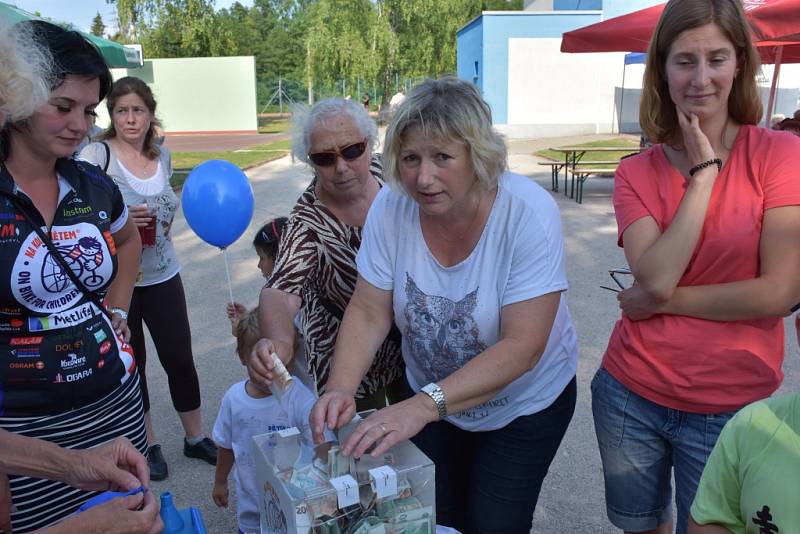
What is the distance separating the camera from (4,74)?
1.81 m

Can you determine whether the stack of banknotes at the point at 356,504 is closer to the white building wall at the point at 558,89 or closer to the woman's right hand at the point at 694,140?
the woman's right hand at the point at 694,140

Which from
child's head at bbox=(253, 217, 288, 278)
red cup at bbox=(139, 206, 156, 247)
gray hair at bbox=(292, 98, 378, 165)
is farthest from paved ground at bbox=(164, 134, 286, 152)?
gray hair at bbox=(292, 98, 378, 165)

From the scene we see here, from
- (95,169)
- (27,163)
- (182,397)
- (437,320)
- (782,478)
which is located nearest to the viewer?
(782,478)

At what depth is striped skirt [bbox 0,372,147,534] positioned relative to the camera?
2.05m

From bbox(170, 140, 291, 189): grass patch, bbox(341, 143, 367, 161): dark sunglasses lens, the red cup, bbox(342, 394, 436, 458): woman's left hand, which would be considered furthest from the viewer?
bbox(170, 140, 291, 189): grass patch

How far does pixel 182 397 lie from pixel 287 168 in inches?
497

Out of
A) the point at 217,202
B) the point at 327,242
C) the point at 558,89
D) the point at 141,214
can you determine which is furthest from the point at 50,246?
the point at 558,89

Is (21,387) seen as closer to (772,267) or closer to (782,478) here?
(782,478)

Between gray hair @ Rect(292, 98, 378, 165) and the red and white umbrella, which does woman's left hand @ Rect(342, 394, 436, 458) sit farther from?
the red and white umbrella

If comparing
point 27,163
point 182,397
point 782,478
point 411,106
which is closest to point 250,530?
point 182,397

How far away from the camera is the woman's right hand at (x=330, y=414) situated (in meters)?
1.67

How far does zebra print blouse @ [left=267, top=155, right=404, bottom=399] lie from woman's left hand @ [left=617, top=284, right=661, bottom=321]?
2.88 ft

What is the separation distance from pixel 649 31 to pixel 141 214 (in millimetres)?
7214

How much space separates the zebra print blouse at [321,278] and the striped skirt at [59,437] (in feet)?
2.16
